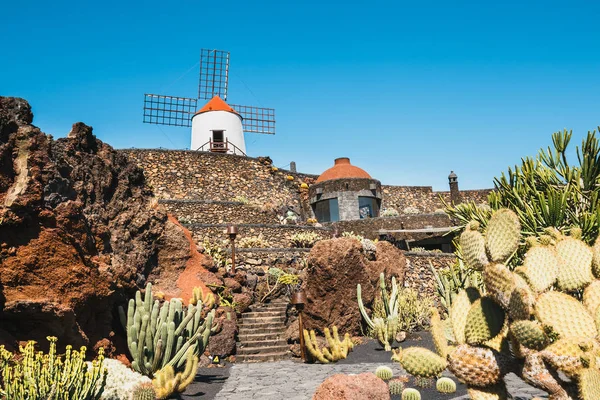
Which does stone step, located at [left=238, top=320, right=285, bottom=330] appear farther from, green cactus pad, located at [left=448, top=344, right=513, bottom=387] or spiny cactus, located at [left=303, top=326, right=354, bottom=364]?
green cactus pad, located at [left=448, top=344, right=513, bottom=387]

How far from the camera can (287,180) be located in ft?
100

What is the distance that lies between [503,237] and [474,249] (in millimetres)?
305

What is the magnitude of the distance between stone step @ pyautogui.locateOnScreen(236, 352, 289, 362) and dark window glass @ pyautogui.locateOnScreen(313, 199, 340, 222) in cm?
1535

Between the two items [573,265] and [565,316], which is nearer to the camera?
[565,316]

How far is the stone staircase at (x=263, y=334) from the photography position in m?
12.8

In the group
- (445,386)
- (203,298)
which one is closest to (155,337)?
(203,298)

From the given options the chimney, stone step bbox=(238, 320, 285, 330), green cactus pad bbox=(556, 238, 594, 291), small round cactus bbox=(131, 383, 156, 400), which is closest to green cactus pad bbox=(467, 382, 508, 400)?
green cactus pad bbox=(556, 238, 594, 291)

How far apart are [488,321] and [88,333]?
647 cm

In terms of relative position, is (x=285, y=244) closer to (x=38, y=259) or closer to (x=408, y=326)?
(x=408, y=326)

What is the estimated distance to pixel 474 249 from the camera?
16.0ft

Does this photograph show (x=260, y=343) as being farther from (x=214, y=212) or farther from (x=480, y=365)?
(x=214, y=212)

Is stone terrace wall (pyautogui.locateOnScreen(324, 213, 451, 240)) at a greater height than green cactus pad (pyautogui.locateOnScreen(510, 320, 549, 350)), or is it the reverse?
stone terrace wall (pyautogui.locateOnScreen(324, 213, 451, 240))

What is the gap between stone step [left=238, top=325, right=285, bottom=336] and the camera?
13.6 metres

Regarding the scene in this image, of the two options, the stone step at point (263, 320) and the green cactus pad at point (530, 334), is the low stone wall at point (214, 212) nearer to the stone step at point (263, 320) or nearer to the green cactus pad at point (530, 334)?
the stone step at point (263, 320)
